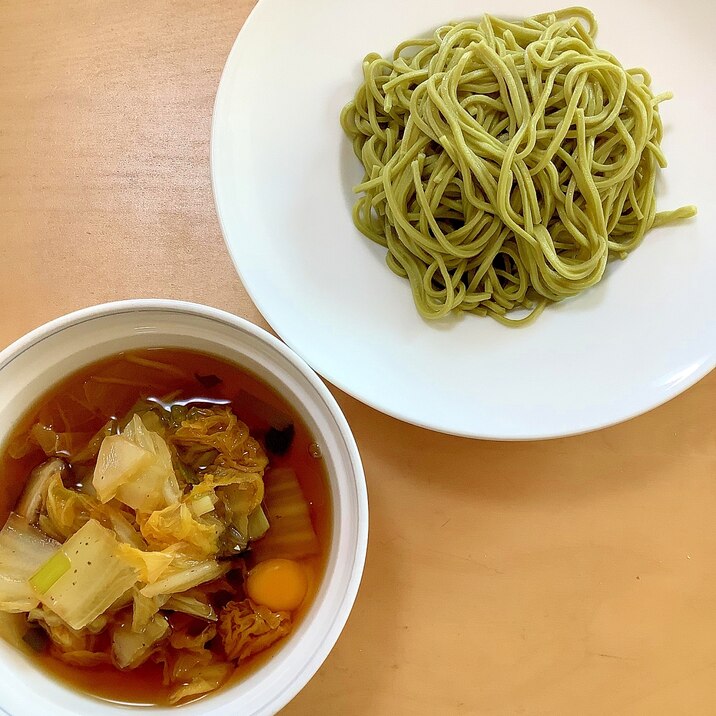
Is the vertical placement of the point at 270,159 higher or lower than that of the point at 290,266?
higher

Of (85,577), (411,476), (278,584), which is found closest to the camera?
(85,577)

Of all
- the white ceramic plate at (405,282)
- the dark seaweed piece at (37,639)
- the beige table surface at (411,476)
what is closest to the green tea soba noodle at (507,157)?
the white ceramic plate at (405,282)

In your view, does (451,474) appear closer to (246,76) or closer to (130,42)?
(246,76)

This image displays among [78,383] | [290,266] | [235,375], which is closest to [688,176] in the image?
[290,266]

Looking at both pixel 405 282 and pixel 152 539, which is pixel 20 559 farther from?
pixel 405 282

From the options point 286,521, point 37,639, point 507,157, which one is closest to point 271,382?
point 286,521

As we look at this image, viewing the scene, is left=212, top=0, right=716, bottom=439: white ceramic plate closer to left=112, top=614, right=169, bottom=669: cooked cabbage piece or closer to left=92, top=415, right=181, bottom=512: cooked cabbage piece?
left=92, top=415, right=181, bottom=512: cooked cabbage piece

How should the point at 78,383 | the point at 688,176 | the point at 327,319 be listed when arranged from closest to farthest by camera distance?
the point at 78,383
the point at 327,319
the point at 688,176
